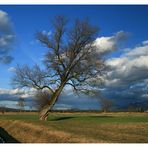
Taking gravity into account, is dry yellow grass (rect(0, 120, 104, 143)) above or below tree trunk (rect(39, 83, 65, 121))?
below

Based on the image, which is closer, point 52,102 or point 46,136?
point 46,136

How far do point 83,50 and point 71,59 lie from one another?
84.3 inches

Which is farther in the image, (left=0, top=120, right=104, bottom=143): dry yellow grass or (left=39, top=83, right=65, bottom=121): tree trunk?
(left=39, top=83, right=65, bottom=121): tree trunk

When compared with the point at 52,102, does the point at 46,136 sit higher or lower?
lower

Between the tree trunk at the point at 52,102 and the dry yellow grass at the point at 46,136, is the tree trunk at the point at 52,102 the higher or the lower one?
the higher one

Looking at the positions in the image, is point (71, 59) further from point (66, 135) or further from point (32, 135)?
point (66, 135)

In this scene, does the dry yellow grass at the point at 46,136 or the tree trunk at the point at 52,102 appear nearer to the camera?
the dry yellow grass at the point at 46,136
